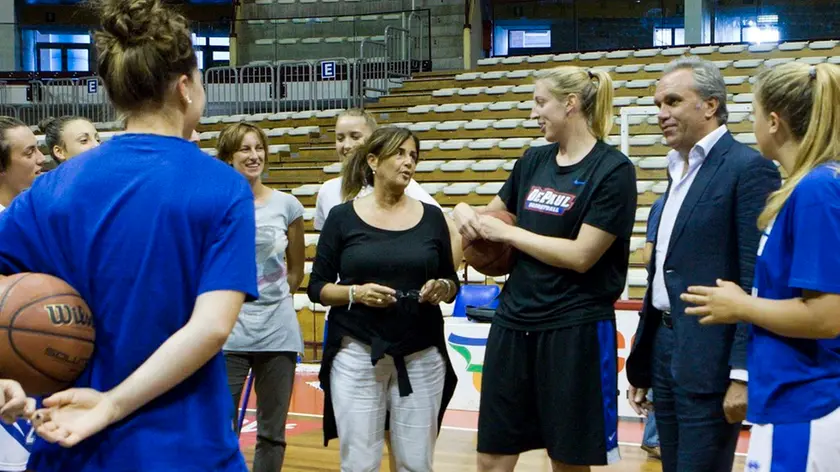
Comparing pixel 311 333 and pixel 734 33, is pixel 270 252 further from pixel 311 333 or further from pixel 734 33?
pixel 734 33

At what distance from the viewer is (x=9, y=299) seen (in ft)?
4.69

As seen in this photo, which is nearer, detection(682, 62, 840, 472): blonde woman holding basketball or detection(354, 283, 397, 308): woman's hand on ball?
detection(682, 62, 840, 472): blonde woman holding basketball

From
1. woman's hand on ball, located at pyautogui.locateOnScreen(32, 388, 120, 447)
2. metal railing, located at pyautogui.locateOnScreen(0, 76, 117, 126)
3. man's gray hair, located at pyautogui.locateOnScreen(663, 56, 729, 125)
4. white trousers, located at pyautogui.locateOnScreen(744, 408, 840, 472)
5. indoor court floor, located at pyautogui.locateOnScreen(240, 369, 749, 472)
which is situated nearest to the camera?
woman's hand on ball, located at pyautogui.locateOnScreen(32, 388, 120, 447)

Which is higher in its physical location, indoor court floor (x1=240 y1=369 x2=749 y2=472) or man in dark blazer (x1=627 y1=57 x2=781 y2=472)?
man in dark blazer (x1=627 y1=57 x2=781 y2=472)

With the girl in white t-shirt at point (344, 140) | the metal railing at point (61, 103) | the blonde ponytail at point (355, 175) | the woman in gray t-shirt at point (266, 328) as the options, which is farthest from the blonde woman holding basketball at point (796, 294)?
the metal railing at point (61, 103)

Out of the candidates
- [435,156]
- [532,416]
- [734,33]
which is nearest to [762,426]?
[532,416]

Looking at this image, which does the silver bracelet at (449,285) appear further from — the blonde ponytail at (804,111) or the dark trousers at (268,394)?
the blonde ponytail at (804,111)

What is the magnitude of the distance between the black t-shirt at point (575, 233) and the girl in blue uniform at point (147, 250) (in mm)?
1420

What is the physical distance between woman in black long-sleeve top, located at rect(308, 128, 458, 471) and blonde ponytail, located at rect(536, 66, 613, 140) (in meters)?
0.59

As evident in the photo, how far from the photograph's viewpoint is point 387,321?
3006 mm

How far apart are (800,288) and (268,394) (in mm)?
2127

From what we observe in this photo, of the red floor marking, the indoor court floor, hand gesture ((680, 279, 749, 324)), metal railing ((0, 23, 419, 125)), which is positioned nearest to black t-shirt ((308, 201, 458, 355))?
hand gesture ((680, 279, 749, 324))

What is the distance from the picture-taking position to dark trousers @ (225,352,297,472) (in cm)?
343

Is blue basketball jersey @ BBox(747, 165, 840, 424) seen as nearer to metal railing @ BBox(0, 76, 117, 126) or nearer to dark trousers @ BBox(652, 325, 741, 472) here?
dark trousers @ BBox(652, 325, 741, 472)
